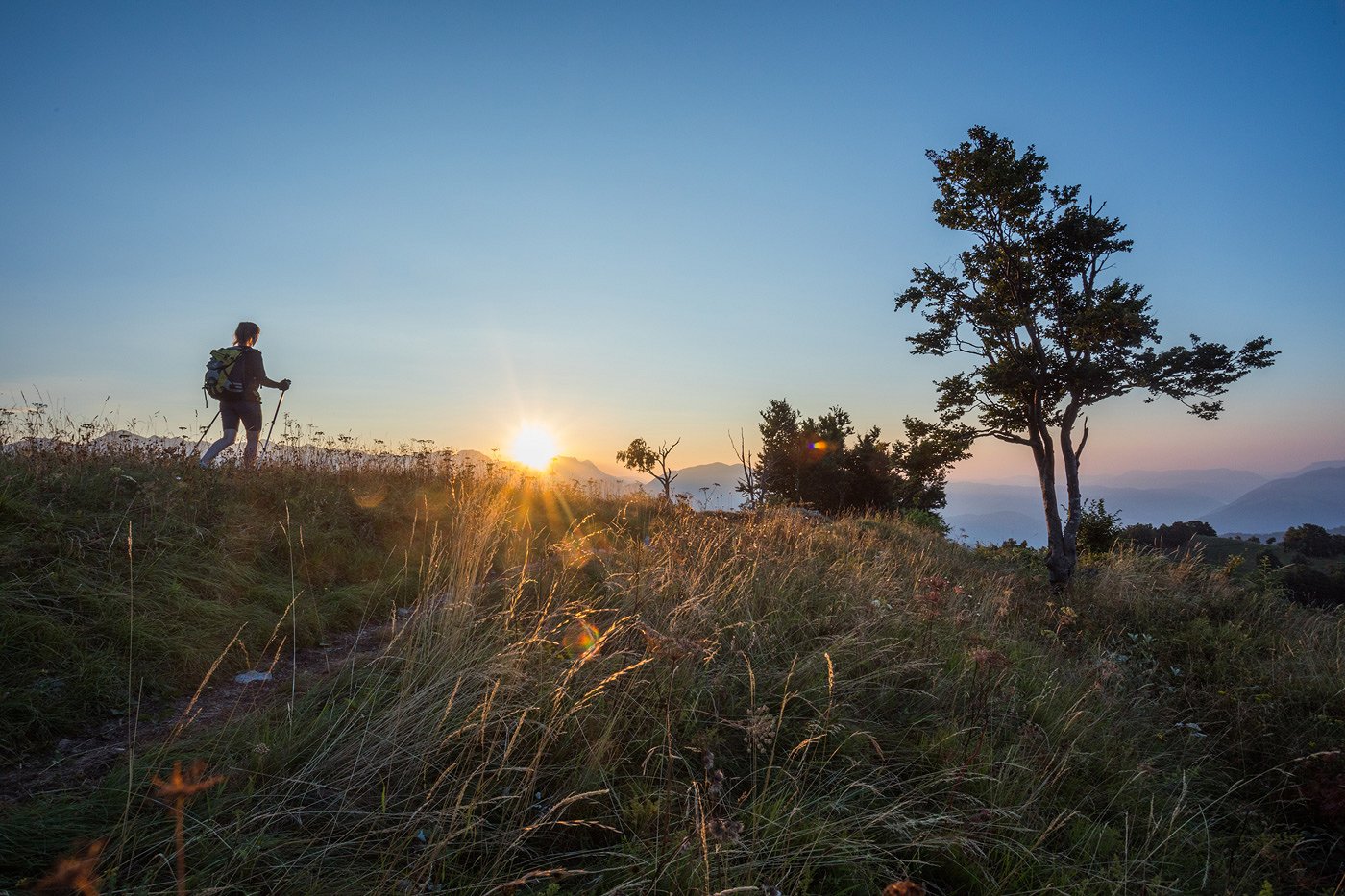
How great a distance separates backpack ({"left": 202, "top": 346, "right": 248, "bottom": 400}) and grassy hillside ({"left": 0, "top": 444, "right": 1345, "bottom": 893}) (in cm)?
252

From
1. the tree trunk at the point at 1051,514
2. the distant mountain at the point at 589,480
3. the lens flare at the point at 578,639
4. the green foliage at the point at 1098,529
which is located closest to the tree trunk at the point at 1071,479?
the tree trunk at the point at 1051,514

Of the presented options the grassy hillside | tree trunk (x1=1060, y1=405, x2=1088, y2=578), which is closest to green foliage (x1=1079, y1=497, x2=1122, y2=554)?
tree trunk (x1=1060, y1=405, x2=1088, y2=578)

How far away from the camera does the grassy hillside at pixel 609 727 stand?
2320mm

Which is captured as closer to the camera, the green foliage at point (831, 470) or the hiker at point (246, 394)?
the hiker at point (246, 394)

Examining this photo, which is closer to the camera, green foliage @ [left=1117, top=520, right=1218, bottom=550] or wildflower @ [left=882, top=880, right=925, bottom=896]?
wildflower @ [left=882, top=880, right=925, bottom=896]

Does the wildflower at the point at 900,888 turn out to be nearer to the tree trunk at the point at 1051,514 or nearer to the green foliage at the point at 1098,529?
the tree trunk at the point at 1051,514

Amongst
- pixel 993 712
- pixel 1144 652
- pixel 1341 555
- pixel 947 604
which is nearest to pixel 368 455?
pixel 947 604

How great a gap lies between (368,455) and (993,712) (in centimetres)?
921

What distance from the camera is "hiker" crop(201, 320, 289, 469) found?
9.07 m

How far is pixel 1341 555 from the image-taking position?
2314 centimetres

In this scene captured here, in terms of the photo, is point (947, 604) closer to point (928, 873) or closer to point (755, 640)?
point (755, 640)

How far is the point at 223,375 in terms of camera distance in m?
9.05

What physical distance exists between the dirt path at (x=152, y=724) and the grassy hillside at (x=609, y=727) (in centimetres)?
10

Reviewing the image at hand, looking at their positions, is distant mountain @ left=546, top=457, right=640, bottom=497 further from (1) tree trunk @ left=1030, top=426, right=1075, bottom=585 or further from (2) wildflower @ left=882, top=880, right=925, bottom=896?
(2) wildflower @ left=882, top=880, right=925, bottom=896
